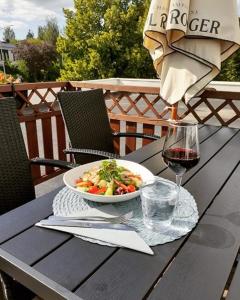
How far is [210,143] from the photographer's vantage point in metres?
1.66

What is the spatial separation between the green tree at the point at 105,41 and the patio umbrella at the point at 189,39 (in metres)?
12.8

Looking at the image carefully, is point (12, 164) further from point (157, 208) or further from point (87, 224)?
point (157, 208)

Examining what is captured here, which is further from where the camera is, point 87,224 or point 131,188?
point 131,188

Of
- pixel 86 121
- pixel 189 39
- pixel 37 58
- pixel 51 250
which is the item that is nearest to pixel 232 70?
→ pixel 189 39

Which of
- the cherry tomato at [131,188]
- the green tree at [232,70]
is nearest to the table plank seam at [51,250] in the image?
the cherry tomato at [131,188]

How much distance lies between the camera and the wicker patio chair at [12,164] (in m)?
1.33

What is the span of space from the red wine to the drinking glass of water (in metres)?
0.08

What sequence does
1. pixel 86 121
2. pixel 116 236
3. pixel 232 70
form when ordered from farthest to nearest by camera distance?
pixel 232 70 → pixel 86 121 → pixel 116 236

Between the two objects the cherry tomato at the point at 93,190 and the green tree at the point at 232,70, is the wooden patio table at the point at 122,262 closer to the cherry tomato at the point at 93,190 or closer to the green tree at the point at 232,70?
the cherry tomato at the point at 93,190

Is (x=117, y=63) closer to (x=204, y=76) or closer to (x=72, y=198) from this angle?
(x=204, y=76)

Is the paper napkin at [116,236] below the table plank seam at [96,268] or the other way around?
the other way around

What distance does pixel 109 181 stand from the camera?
3.02ft

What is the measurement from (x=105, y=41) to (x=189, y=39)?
13.4 meters

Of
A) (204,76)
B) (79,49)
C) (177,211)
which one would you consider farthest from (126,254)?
(79,49)
